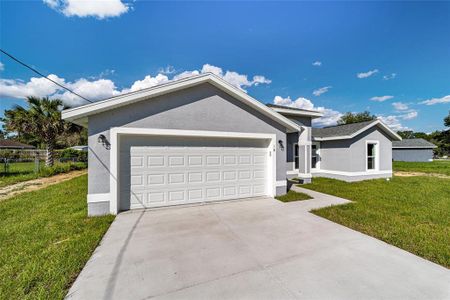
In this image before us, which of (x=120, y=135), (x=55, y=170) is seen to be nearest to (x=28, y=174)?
(x=55, y=170)

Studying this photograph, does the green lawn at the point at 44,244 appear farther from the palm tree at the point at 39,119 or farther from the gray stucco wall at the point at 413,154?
the gray stucco wall at the point at 413,154

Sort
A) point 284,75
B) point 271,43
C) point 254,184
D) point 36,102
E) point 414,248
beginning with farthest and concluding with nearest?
point 284,75
point 36,102
point 271,43
point 254,184
point 414,248

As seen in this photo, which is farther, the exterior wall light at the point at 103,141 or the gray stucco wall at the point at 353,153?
the gray stucco wall at the point at 353,153

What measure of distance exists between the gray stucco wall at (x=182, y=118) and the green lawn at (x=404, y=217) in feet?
9.19

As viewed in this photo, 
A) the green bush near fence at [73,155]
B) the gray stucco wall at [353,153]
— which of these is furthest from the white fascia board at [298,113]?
the green bush near fence at [73,155]

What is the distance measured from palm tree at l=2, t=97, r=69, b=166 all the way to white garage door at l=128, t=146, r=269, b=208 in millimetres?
13375

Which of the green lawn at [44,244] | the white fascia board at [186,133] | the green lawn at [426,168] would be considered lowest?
the green lawn at [426,168]

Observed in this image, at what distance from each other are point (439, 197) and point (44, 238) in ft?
44.4

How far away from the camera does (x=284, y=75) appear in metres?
17.1

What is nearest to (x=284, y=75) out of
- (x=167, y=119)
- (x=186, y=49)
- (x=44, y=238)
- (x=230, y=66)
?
(x=230, y=66)

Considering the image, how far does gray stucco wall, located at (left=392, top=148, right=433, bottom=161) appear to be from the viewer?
2884 centimetres

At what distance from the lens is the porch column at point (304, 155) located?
10773mm

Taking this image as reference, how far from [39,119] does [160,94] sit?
14.2 meters

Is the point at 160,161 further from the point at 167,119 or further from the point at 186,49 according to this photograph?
→ the point at 186,49
